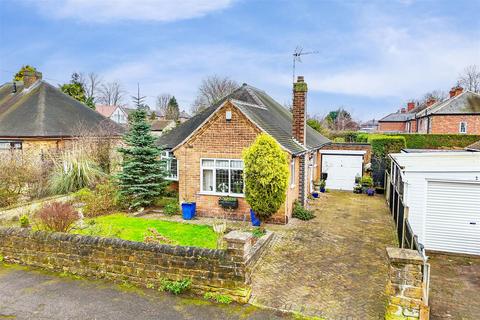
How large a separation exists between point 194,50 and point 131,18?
17.7m

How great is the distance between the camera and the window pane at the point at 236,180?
14.0 metres

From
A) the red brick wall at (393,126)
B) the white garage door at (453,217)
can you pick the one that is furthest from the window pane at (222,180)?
the red brick wall at (393,126)

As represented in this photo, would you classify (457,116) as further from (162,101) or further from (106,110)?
(162,101)

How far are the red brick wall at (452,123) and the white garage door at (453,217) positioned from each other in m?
34.1

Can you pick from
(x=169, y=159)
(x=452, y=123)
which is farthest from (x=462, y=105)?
(x=169, y=159)

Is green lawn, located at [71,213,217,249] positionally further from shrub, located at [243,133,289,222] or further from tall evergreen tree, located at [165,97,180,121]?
tall evergreen tree, located at [165,97,180,121]

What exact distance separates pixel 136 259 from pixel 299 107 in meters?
10.6

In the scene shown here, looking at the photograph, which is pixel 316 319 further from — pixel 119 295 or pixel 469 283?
pixel 469 283

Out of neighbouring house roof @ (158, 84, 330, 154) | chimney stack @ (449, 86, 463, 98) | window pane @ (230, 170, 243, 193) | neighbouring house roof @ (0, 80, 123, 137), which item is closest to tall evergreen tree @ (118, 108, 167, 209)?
neighbouring house roof @ (158, 84, 330, 154)

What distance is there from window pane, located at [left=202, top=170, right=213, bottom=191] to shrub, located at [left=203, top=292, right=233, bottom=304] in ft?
25.3

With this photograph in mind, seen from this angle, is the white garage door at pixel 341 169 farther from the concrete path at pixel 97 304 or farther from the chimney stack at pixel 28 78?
the chimney stack at pixel 28 78

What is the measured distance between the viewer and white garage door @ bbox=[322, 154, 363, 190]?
2278 centimetres

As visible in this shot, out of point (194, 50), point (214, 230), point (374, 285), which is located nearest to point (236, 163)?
point (214, 230)

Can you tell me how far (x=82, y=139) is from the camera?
19922 mm
